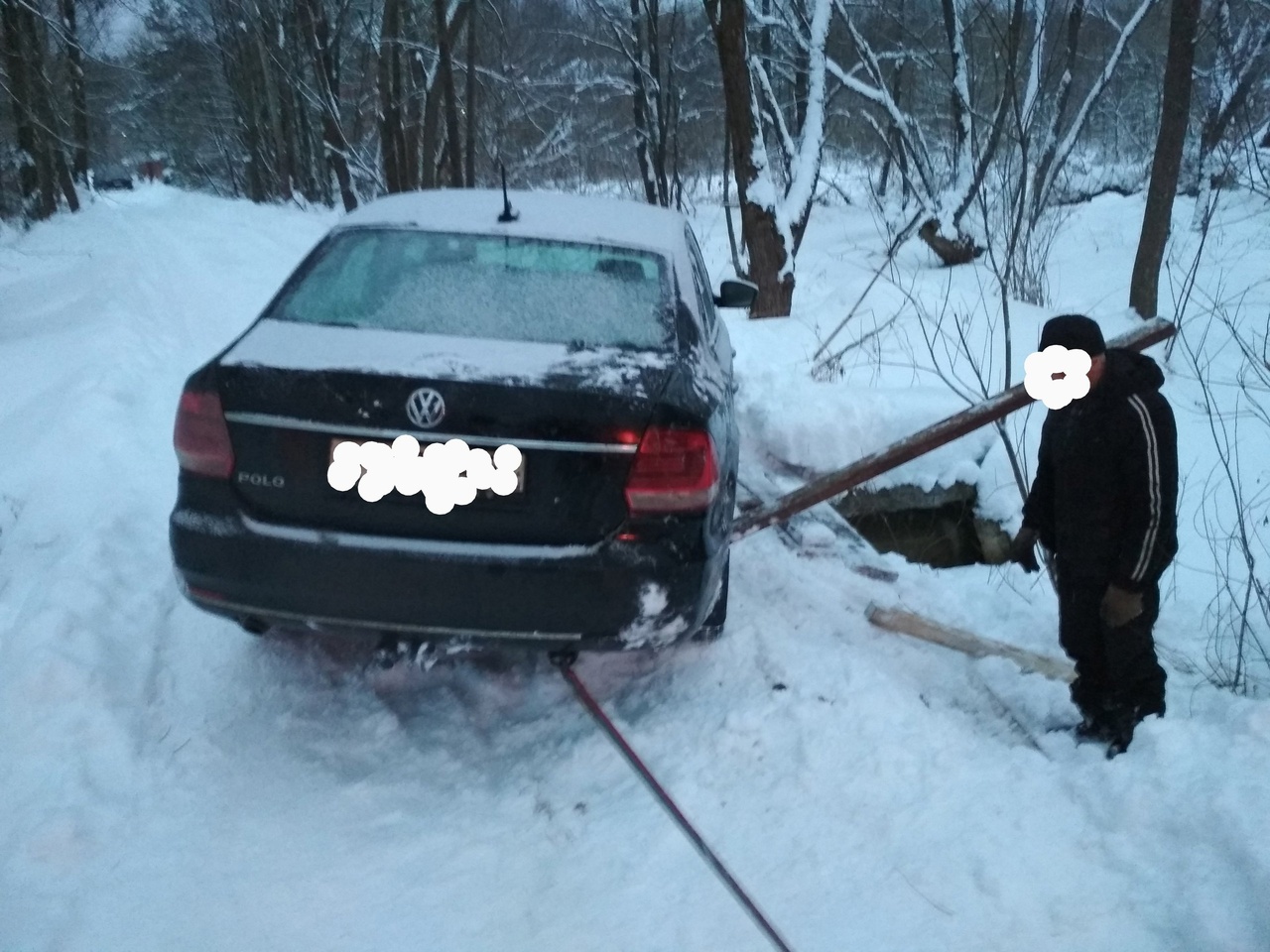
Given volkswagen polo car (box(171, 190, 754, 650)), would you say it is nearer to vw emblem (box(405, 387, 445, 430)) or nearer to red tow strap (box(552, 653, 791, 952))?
vw emblem (box(405, 387, 445, 430))

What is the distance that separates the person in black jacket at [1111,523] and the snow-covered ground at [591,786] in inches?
6.5

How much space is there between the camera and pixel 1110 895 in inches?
101

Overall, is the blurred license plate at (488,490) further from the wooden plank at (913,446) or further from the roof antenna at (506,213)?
the wooden plank at (913,446)

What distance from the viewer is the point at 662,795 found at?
113 inches

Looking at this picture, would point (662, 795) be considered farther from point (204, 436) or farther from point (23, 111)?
point (23, 111)

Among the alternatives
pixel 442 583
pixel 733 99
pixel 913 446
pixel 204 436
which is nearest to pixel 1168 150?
pixel 733 99

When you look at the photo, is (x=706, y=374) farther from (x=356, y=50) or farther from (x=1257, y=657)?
(x=356, y=50)

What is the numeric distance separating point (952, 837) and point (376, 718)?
1833mm

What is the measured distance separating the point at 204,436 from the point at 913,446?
2595 millimetres

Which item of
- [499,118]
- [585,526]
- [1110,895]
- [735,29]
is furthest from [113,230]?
[1110,895]

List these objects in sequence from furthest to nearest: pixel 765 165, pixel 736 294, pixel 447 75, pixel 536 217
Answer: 1. pixel 447 75
2. pixel 765 165
3. pixel 736 294
4. pixel 536 217

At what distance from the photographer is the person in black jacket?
9.45ft

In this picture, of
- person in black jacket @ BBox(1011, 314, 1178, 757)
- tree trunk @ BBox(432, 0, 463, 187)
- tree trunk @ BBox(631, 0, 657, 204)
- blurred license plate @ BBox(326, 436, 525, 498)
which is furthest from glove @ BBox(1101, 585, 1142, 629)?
tree trunk @ BBox(432, 0, 463, 187)

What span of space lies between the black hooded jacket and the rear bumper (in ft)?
3.87
